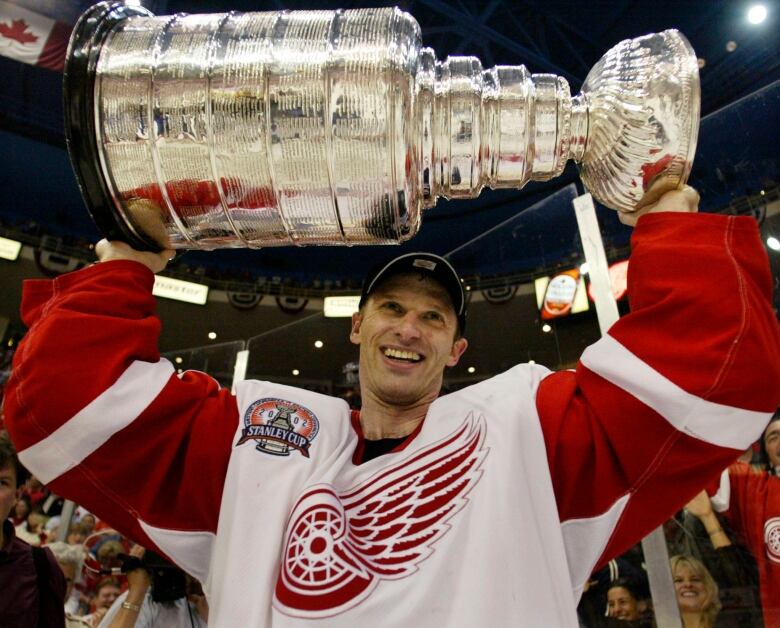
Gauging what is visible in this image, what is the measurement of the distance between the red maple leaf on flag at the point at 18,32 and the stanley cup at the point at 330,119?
14.8 ft

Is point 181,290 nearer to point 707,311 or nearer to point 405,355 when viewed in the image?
point 405,355

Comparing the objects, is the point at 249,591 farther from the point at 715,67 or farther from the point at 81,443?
the point at 715,67

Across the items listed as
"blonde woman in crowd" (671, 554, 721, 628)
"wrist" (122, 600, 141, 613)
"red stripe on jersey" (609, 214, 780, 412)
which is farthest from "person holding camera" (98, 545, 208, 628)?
"red stripe on jersey" (609, 214, 780, 412)

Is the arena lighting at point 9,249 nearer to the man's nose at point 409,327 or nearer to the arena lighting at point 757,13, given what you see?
the man's nose at point 409,327

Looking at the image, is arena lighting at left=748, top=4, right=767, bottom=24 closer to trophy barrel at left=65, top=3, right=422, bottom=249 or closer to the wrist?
trophy barrel at left=65, top=3, right=422, bottom=249

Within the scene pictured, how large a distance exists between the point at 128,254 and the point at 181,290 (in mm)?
10459

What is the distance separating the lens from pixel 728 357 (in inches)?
24.7

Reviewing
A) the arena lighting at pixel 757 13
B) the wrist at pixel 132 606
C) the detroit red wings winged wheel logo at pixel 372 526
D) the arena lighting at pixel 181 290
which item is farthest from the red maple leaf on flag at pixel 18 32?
the arena lighting at pixel 757 13

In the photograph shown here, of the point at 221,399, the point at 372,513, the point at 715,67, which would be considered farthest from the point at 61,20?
the point at 715,67

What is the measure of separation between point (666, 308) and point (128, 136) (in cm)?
60

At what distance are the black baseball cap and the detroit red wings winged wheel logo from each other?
28 cm

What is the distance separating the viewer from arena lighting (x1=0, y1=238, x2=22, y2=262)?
31.4 feet

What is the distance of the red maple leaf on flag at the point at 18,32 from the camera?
13.7 feet

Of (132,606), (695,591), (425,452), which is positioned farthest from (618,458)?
(132,606)
